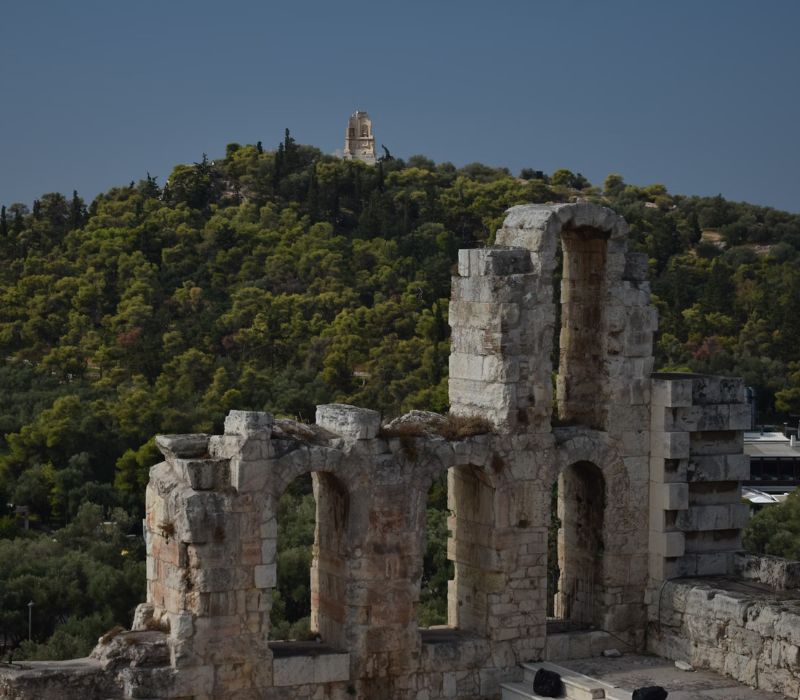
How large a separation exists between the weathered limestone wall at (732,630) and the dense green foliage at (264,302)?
12319 mm

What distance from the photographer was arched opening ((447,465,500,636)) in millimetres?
19812

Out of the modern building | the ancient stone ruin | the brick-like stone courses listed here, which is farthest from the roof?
the ancient stone ruin

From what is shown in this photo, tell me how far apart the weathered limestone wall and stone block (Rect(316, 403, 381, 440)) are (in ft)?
14.0

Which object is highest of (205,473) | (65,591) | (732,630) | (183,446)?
(183,446)

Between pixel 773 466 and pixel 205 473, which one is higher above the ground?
pixel 773 466

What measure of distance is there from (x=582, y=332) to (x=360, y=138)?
56626 mm

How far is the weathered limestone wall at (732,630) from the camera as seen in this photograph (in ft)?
61.0

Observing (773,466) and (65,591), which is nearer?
(65,591)

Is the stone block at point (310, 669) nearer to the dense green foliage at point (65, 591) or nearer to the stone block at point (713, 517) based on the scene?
the stone block at point (713, 517)

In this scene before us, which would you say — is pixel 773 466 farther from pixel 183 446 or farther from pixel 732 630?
pixel 183 446

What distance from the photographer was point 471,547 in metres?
20.2

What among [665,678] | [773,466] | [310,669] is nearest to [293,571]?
[665,678]

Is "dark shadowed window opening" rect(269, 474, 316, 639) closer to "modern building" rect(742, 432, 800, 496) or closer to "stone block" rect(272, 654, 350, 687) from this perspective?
"stone block" rect(272, 654, 350, 687)

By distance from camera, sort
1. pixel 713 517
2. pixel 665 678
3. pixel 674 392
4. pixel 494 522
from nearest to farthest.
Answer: pixel 665 678
pixel 494 522
pixel 674 392
pixel 713 517
